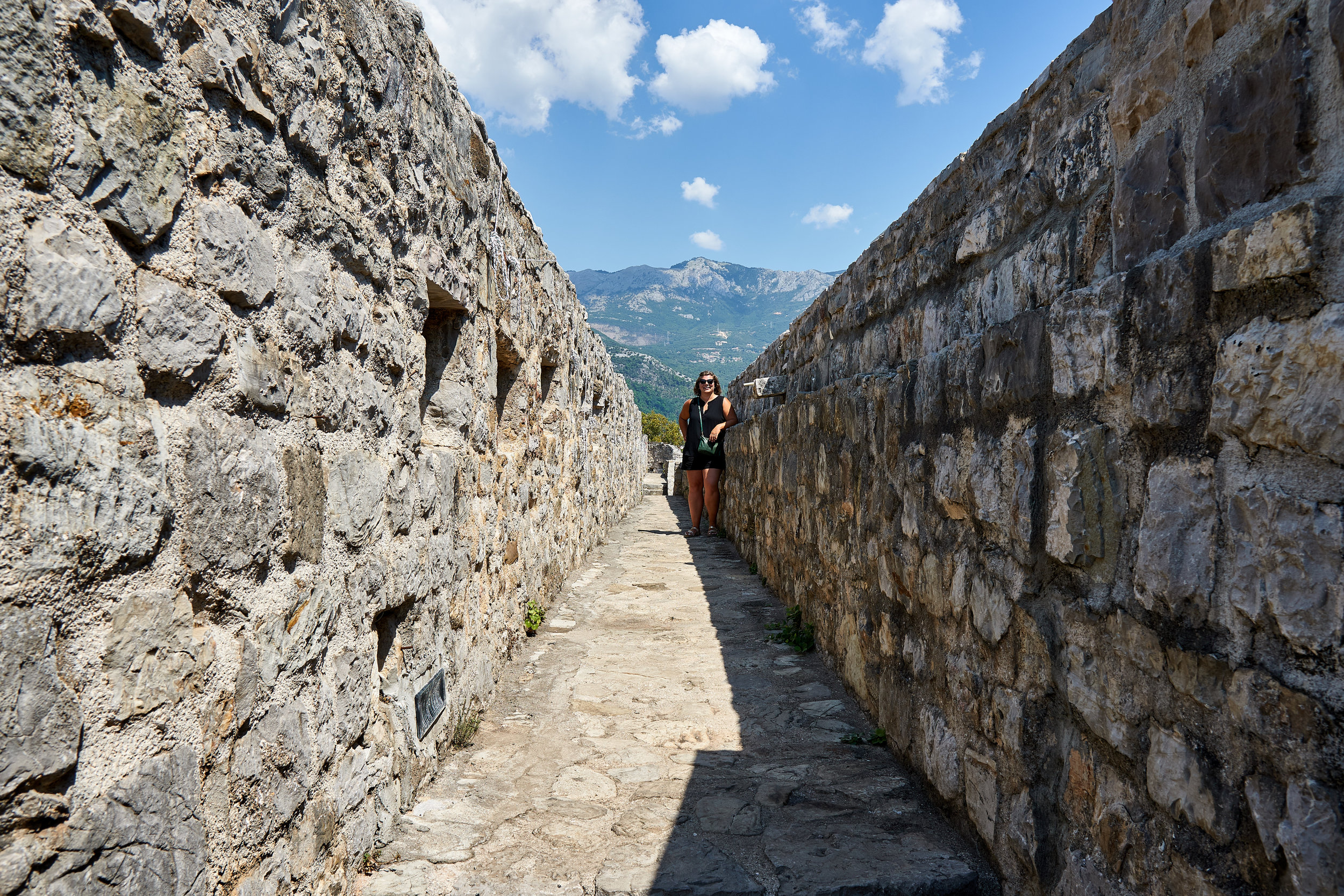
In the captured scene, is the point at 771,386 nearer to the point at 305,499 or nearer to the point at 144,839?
the point at 305,499

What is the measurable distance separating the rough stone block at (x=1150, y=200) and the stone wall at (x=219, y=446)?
65.9 inches

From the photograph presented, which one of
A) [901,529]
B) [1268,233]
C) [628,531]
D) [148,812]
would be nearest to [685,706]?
[901,529]

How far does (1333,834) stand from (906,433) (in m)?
1.69

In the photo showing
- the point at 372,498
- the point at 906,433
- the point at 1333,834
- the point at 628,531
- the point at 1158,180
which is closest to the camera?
the point at 1333,834

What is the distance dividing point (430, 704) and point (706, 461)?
5906mm

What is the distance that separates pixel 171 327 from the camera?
1.26m

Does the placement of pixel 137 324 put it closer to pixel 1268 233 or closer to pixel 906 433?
pixel 1268 233

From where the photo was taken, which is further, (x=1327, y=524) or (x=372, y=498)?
(x=372, y=498)

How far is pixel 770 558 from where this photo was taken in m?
5.29

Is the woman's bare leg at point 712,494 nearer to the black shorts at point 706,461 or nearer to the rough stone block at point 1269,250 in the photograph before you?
the black shorts at point 706,461

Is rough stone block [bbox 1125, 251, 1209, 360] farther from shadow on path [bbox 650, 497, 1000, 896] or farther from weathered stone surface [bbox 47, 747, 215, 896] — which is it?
weathered stone surface [bbox 47, 747, 215, 896]

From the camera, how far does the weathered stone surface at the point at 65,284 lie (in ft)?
3.23

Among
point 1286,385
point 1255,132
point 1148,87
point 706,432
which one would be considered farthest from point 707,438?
point 1286,385

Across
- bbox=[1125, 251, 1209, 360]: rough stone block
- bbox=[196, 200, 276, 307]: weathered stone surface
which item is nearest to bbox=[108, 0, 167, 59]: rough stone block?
bbox=[196, 200, 276, 307]: weathered stone surface
